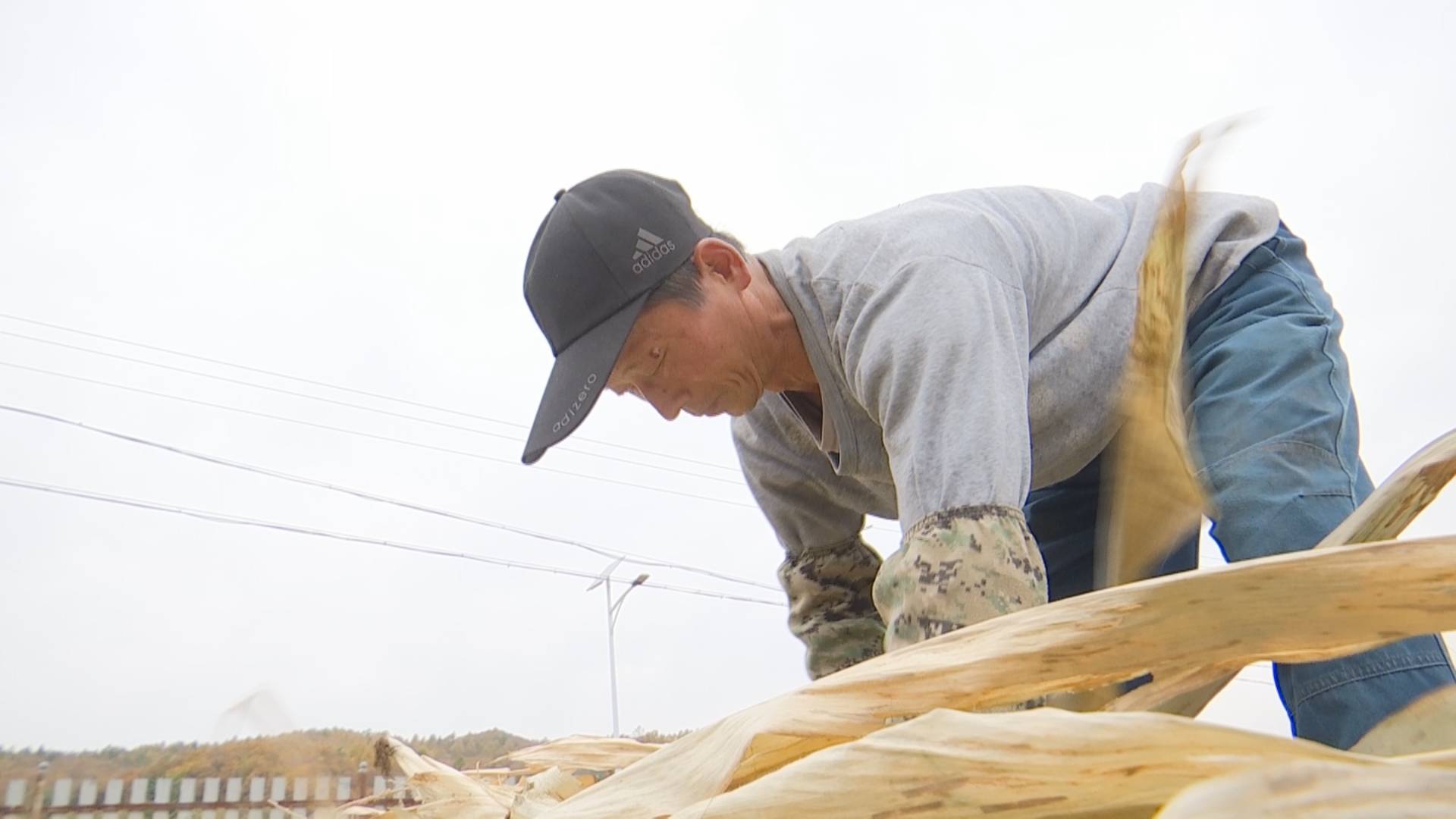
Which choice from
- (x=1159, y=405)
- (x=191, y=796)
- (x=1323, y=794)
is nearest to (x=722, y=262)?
(x=191, y=796)

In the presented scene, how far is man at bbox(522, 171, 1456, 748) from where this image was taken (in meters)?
0.66

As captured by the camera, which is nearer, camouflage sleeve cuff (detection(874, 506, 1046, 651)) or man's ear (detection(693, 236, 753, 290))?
camouflage sleeve cuff (detection(874, 506, 1046, 651))

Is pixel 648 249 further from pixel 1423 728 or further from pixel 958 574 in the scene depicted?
pixel 1423 728

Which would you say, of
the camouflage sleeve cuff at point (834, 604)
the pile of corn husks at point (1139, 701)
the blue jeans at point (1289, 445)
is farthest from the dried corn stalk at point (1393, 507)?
the camouflage sleeve cuff at point (834, 604)

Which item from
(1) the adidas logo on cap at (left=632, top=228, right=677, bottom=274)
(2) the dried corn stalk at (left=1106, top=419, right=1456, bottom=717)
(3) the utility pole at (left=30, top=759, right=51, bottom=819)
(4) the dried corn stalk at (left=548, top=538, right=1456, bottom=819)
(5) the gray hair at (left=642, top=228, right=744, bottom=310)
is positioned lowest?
(4) the dried corn stalk at (left=548, top=538, right=1456, bottom=819)

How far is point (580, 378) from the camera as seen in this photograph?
3.16 ft

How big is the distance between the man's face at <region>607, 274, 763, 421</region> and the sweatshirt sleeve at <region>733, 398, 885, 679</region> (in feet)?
0.60

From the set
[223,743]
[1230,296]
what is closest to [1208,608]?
[223,743]

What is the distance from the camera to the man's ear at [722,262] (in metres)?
1.00

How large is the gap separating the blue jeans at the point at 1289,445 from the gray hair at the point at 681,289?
408mm

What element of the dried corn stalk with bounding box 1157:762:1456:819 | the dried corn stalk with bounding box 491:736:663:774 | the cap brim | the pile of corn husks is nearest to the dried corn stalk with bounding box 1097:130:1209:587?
the pile of corn husks

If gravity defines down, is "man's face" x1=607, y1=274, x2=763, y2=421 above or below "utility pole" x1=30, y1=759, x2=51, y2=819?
above

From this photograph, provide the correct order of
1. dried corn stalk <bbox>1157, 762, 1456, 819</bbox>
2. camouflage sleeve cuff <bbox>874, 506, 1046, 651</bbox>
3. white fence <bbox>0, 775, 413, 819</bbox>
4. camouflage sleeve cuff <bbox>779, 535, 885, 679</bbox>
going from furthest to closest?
camouflage sleeve cuff <bbox>779, 535, 885, 679</bbox> → camouflage sleeve cuff <bbox>874, 506, 1046, 651</bbox> → white fence <bbox>0, 775, 413, 819</bbox> → dried corn stalk <bbox>1157, 762, 1456, 819</bbox>

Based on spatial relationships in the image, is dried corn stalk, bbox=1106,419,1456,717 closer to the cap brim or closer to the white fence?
the white fence
